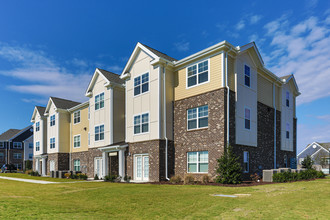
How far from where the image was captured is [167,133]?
21766 millimetres

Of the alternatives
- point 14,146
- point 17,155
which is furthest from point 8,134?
point 17,155

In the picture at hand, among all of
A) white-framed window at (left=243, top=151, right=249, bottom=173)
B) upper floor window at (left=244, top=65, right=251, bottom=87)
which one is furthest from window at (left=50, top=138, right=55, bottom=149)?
upper floor window at (left=244, top=65, right=251, bottom=87)

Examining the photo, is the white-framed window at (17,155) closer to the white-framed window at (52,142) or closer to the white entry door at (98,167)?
the white-framed window at (52,142)

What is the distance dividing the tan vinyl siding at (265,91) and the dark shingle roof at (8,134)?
63.1 meters

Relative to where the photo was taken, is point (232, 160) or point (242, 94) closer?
point (232, 160)

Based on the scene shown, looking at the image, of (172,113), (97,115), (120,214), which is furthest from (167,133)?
(120,214)

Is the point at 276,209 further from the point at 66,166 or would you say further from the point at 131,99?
the point at 66,166

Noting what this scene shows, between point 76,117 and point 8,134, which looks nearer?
point 76,117

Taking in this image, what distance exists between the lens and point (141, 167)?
897 inches

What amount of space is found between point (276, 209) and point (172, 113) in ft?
46.8

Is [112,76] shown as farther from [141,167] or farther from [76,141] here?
[76,141]

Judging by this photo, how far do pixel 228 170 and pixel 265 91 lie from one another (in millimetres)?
10577

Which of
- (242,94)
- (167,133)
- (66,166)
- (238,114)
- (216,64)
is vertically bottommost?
(66,166)

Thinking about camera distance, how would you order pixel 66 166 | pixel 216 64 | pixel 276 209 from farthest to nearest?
pixel 66 166 → pixel 216 64 → pixel 276 209
